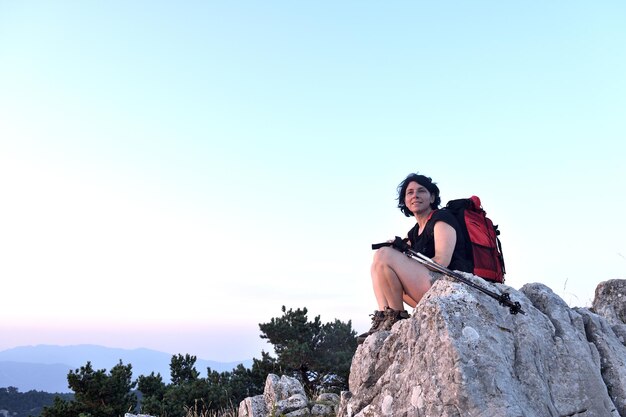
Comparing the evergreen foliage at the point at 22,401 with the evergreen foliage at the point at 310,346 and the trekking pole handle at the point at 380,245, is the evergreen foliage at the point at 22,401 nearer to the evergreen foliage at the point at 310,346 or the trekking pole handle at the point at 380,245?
the evergreen foliage at the point at 310,346

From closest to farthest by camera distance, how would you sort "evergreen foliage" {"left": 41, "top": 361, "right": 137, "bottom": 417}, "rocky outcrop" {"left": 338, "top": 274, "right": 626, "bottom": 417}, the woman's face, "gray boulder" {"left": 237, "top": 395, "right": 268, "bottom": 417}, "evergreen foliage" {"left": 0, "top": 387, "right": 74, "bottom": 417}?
"rocky outcrop" {"left": 338, "top": 274, "right": 626, "bottom": 417} → the woman's face → "gray boulder" {"left": 237, "top": 395, "right": 268, "bottom": 417} → "evergreen foliage" {"left": 41, "top": 361, "right": 137, "bottom": 417} → "evergreen foliage" {"left": 0, "top": 387, "right": 74, "bottom": 417}

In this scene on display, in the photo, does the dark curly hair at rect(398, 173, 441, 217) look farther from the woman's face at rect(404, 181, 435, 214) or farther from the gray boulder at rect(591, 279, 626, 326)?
the gray boulder at rect(591, 279, 626, 326)

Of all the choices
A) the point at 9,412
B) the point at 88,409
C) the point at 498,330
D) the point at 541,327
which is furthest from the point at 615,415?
the point at 9,412

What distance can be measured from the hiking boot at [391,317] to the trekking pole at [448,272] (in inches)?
24.6

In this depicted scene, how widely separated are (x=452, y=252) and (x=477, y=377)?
7.05 ft

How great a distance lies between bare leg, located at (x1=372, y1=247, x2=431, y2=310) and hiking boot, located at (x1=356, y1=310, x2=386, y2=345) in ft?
0.33

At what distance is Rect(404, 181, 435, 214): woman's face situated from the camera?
7945mm

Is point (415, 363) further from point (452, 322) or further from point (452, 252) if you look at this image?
point (452, 252)

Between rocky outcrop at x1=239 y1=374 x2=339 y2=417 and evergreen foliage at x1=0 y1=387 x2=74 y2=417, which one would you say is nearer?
rocky outcrop at x1=239 y1=374 x2=339 y2=417

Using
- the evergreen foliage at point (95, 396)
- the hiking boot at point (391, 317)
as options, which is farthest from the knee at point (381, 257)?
the evergreen foliage at point (95, 396)

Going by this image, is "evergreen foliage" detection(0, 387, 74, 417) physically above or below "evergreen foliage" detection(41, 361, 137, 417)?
below

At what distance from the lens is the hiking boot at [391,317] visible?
663cm

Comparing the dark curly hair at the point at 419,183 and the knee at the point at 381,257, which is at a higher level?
the dark curly hair at the point at 419,183

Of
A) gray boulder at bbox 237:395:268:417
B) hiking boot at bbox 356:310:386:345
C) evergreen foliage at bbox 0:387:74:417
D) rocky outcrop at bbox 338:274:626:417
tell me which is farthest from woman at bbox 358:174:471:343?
evergreen foliage at bbox 0:387:74:417
